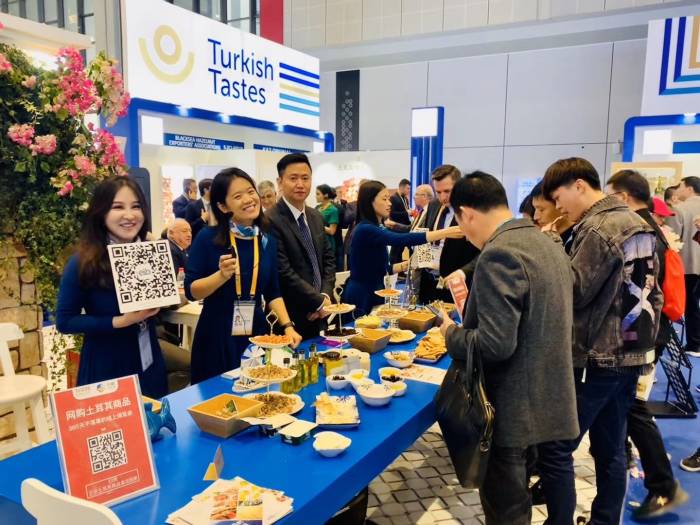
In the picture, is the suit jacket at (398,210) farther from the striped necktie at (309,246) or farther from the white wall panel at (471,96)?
the white wall panel at (471,96)

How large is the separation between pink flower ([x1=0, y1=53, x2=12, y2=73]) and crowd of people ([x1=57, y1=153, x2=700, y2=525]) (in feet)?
3.68

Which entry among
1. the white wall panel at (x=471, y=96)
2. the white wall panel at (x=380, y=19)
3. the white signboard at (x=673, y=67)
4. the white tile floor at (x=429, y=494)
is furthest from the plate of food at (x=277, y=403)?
the white wall panel at (x=380, y=19)

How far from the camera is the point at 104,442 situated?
1.36 metres

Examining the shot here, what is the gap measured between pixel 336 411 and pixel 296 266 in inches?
47.5

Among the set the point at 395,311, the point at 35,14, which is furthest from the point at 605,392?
the point at 35,14

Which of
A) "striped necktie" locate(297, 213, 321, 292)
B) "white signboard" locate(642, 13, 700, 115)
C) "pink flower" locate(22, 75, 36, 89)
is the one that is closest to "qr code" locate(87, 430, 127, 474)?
"striped necktie" locate(297, 213, 321, 292)

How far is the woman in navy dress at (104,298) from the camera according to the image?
6.63 ft

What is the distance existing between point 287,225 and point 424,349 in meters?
0.96

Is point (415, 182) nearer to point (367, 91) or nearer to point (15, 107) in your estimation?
point (367, 91)

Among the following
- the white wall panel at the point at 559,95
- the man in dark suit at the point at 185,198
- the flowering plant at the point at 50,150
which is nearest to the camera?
the flowering plant at the point at 50,150

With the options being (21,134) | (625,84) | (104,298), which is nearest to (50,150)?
(21,134)

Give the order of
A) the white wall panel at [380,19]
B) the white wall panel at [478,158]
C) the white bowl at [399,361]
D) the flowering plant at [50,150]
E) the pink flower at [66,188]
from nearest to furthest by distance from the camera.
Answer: the white bowl at [399,361]
the flowering plant at [50,150]
the pink flower at [66,188]
the white wall panel at [478,158]
the white wall panel at [380,19]

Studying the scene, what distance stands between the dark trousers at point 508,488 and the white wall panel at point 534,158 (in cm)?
1026

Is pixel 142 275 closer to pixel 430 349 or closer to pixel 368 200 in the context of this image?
pixel 430 349
